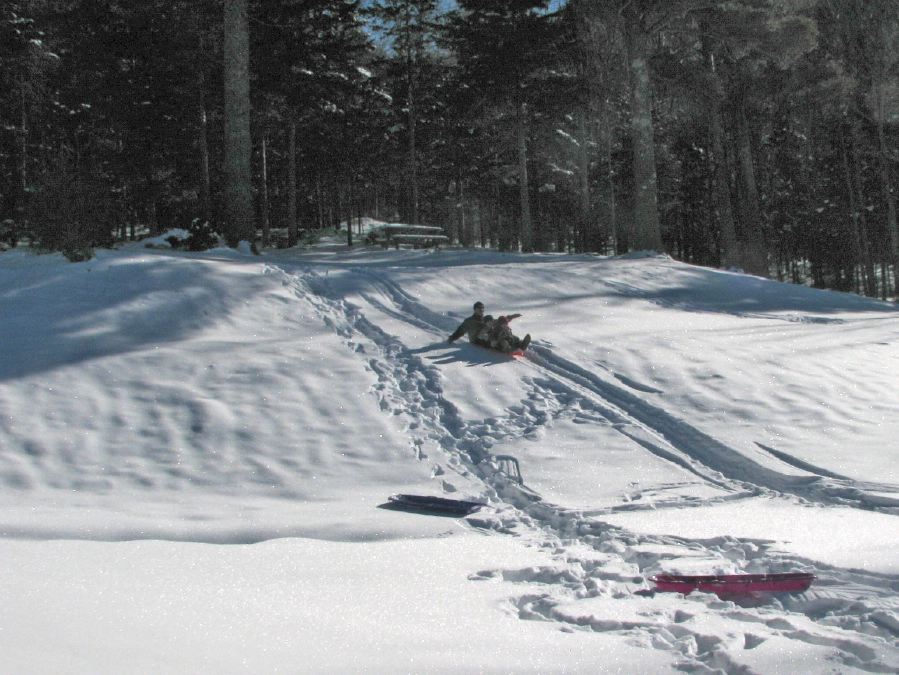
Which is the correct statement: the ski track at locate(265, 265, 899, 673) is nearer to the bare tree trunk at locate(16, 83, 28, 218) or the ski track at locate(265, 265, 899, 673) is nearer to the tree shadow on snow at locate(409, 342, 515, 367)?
the tree shadow on snow at locate(409, 342, 515, 367)

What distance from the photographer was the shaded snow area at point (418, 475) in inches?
149

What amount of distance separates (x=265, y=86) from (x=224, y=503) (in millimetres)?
18555

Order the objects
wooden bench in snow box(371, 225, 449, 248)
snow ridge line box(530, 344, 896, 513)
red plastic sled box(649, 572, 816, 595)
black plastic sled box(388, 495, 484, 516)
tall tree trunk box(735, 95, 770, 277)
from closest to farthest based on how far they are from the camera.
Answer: red plastic sled box(649, 572, 816, 595) < black plastic sled box(388, 495, 484, 516) < snow ridge line box(530, 344, 896, 513) < wooden bench in snow box(371, 225, 449, 248) < tall tree trunk box(735, 95, 770, 277)

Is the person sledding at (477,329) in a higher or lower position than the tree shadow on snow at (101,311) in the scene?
lower

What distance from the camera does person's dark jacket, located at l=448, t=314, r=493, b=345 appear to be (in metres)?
10.9

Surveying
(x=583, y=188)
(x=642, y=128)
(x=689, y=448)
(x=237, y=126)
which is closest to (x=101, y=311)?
(x=689, y=448)

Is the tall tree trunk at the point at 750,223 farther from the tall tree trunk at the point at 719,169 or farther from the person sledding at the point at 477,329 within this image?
the person sledding at the point at 477,329

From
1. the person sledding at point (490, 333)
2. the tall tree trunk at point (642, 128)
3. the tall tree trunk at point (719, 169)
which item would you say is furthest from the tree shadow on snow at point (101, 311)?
the tall tree trunk at point (719, 169)

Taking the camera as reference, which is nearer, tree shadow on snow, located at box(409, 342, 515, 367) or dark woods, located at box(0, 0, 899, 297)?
tree shadow on snow, located at box(409, 342, 515, 367)

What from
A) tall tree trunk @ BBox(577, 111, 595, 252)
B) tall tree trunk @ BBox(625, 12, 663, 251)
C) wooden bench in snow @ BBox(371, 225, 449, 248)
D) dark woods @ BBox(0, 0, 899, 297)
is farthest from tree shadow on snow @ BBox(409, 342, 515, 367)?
tall tree trunk @ BBox(577, 111, 595, 252)

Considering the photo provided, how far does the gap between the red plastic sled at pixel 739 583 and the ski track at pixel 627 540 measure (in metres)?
0.07

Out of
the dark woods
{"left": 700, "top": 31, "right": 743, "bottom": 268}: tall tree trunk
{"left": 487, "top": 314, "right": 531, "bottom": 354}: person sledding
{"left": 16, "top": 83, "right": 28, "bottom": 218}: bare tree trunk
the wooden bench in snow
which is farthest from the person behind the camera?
{"left": 16, "top": 83, "right": 28, "bottom": 218}: bare tree trunk

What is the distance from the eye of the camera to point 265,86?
→ 74.4 ft

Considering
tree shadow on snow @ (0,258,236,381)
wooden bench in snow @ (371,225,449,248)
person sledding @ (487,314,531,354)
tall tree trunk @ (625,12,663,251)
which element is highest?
tall tree trunk @ (625,12,663,251)
